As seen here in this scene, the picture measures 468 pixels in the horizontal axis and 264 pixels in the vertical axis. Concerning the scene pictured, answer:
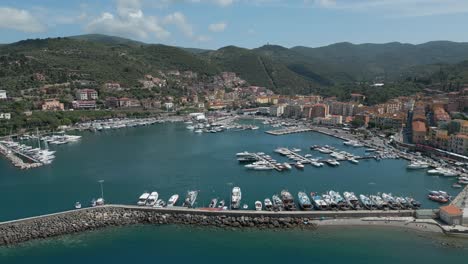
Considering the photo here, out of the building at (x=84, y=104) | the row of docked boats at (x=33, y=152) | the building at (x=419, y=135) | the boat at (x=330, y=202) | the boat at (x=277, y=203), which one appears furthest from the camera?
the building at (x=84, y=104)

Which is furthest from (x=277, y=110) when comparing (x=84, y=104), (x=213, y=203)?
(x=213, y=203)

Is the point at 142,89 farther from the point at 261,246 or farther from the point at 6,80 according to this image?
the point at 261,246

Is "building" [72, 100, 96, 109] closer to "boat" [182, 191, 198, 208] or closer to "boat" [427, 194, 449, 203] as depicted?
"boat" [182, 191, 198, 208]

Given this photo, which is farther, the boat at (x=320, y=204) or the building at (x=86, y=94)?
the building at (x=86, y=94)

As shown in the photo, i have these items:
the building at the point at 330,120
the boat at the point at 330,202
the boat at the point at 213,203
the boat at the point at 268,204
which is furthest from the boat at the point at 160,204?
the building at the point at 330,120

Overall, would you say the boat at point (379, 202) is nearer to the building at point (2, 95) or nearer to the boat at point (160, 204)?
the boat at point (160, 204)

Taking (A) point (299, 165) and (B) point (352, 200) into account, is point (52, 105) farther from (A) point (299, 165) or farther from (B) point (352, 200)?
(B) point (352, 200)

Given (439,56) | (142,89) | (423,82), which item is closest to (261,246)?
(142,89)
